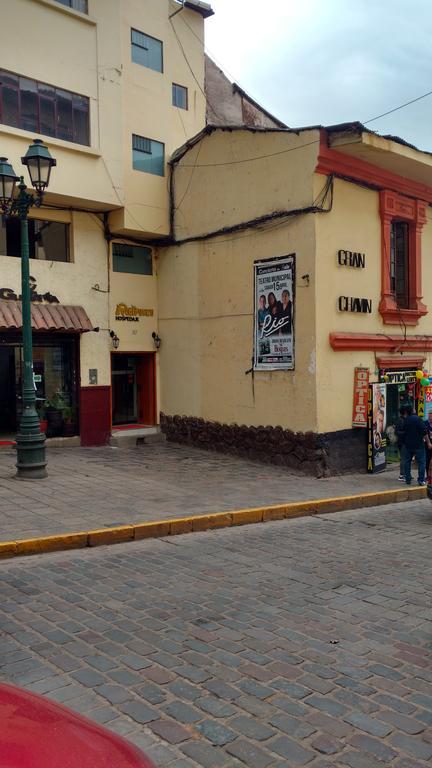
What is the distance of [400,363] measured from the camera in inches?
559

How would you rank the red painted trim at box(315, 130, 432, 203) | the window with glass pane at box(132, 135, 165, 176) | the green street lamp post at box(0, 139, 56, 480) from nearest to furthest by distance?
the green street lamp post at box(0, 139, 56, 480) → the red painted trim at box(315, 130, 432, 203) → the window with glass pane at box(132, 135, 165, 176)

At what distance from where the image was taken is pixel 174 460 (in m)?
13.7

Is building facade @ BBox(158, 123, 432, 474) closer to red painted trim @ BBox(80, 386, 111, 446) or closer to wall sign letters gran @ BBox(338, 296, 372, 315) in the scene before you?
wall sign letters gran @ BBox(338, 296, 372, 315)

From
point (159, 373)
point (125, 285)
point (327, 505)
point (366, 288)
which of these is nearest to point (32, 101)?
point (125, 285)

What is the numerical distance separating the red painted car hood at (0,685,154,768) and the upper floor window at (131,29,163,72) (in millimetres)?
16129

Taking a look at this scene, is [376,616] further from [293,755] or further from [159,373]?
[159,373]

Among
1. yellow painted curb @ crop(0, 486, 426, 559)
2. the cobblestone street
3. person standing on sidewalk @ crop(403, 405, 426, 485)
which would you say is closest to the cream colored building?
person standing on sidewalk @ crop(403, 405, 426, 485)

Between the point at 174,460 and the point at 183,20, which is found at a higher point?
the point at 183,20

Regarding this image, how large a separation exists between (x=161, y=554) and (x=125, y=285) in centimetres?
996

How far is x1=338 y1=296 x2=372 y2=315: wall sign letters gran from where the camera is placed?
41.8 feet

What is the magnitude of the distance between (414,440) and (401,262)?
502 centimetres

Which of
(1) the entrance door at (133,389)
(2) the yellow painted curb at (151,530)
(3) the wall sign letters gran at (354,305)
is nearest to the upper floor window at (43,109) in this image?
(1) the entrance door at (133,389)

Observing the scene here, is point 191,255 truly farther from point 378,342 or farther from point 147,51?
point 147,51

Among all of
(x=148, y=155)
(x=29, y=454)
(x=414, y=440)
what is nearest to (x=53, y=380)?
(x=29, y=454)
